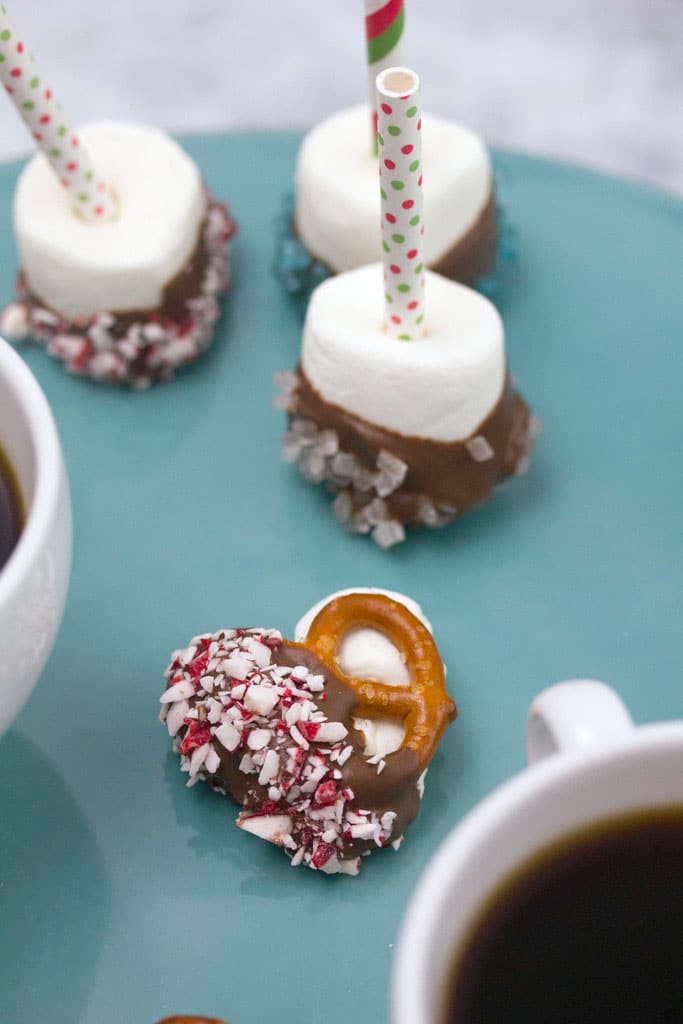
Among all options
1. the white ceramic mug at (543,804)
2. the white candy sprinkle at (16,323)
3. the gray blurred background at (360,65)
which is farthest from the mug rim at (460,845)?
the gray blurred background at (360,65)

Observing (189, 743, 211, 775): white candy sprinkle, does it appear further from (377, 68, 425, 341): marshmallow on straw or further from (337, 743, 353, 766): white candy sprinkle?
(377, 68, 425, 341): marshmallow on straw

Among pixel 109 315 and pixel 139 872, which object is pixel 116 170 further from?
pixel 139 872

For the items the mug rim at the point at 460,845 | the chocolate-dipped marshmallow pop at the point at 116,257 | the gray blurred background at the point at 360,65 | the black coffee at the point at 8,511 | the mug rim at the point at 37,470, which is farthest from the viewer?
the gray blurred background at the point at 360,65

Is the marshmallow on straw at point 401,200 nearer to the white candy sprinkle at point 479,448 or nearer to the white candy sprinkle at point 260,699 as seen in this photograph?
the white candy sprinkle at point 479,448

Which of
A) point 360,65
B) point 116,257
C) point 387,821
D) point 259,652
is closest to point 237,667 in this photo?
point 259,652

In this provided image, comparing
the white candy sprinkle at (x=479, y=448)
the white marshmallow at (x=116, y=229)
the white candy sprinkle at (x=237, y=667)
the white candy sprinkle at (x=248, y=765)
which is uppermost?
the white marshmallow at (x=116, y=229)

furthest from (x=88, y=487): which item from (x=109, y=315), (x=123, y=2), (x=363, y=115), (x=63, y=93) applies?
(x=123, y=2)

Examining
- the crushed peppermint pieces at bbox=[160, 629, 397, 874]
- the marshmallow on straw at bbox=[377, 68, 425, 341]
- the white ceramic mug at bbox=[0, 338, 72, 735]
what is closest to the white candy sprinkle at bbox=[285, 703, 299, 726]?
the crushed peppermint pieces at bbox=[160, 629, 397, 874]
